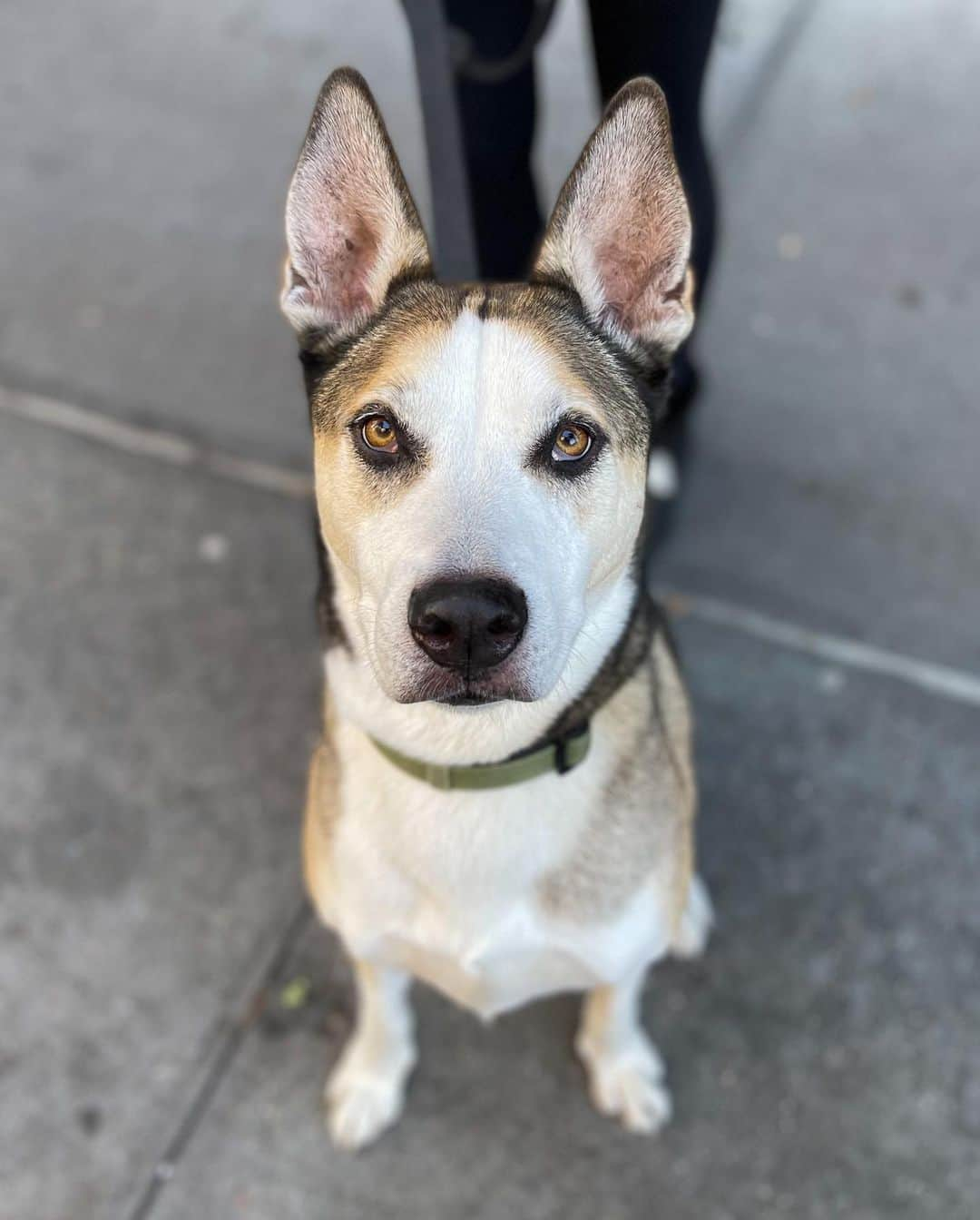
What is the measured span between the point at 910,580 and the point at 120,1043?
2.53 m

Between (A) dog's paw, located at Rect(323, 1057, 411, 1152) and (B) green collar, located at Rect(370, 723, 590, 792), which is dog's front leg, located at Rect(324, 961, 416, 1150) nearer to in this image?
(A) dog's paw, located at Rect(323, 1057, 411, 1152)

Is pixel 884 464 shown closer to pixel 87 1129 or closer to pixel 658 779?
pixel 658 779

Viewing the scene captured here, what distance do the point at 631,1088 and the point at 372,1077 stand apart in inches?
22.9

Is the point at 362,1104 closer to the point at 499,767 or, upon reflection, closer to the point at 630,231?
the point at 499,767

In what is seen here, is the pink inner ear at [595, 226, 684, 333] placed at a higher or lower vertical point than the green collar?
higher

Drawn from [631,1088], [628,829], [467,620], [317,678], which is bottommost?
[631,1088]

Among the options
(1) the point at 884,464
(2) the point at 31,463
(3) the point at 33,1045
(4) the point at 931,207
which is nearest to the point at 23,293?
(2) the point at 31,463

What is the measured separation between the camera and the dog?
157 cm

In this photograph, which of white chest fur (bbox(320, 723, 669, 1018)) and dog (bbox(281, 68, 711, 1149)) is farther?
white chest fur (bbox(320, 723, 669, 1018))

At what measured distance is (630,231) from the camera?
1766mm

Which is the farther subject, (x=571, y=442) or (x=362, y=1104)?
(x=362, y=1104)

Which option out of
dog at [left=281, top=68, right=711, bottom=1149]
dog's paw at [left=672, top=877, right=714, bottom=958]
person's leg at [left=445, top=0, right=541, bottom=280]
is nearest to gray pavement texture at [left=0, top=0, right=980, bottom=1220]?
dog's paw at [left=672, top=877, right=714, bottom=958]

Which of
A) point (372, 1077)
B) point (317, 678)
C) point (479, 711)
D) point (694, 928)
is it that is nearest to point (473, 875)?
point (479, 711)

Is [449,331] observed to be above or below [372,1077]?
above
